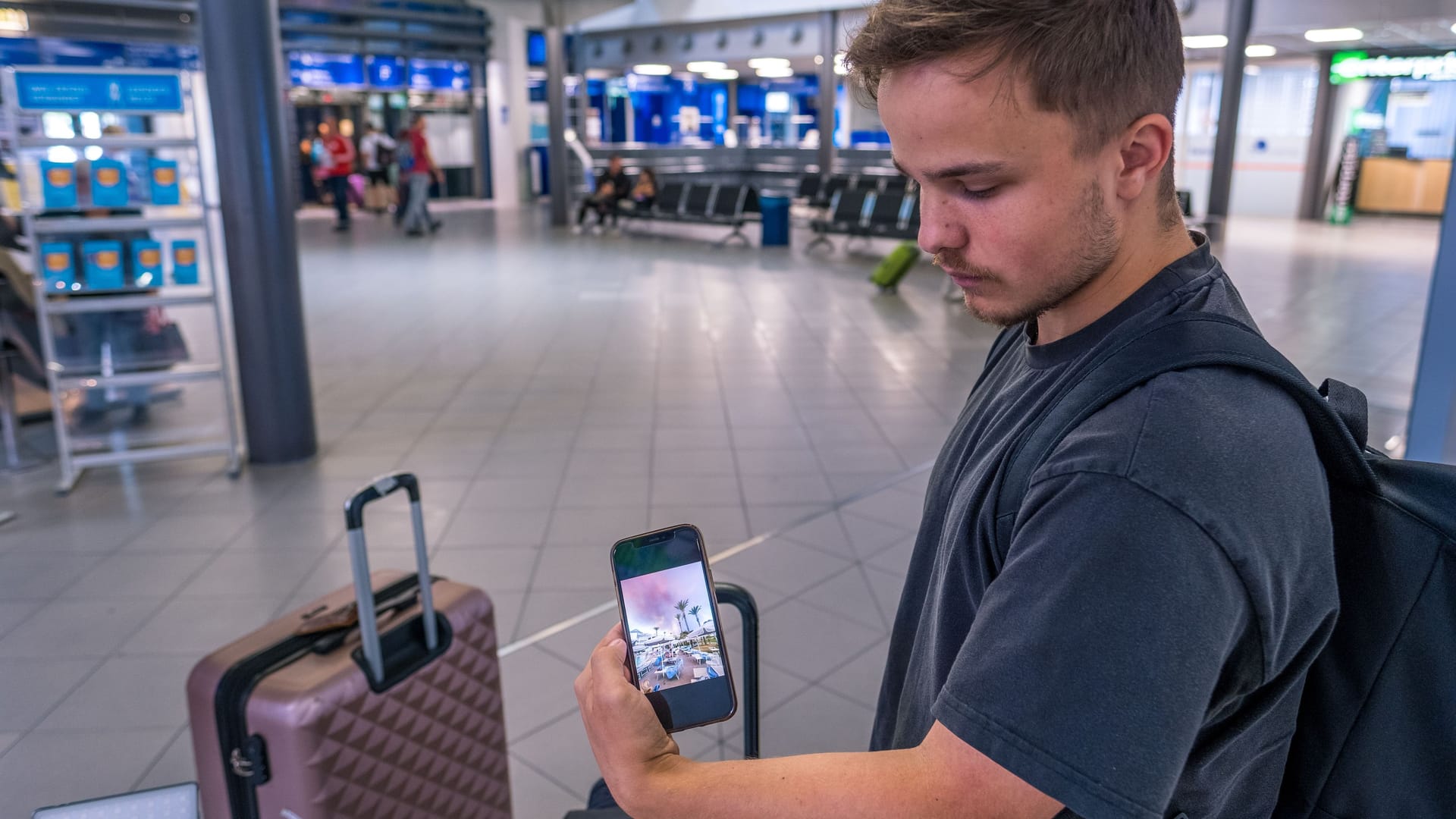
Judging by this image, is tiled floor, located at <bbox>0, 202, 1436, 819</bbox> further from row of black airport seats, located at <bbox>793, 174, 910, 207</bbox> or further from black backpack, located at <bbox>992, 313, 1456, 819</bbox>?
row of black airport seats, located at <bbox>793, 174, 910, 207</bbox>

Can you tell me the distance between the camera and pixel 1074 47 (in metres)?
0.81

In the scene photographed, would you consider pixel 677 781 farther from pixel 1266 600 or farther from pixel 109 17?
pixel 109 17

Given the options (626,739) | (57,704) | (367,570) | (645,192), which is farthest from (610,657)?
(645,192)

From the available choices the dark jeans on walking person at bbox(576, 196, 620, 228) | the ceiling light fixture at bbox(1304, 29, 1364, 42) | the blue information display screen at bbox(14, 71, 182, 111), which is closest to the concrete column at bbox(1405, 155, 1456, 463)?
the blue information display screen at bbox(14, 71, 182, 111)

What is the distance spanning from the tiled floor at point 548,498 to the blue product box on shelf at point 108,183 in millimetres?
1353

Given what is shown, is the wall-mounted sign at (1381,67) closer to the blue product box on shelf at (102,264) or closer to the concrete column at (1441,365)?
the concrete column at (1441,365)

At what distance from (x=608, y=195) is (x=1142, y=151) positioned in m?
17.0

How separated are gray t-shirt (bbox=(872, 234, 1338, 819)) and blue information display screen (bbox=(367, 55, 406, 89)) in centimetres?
2373

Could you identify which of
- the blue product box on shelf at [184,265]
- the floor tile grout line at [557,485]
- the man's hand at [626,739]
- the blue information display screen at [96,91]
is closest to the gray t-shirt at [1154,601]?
the man's hand at [626,739]

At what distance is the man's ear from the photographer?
85 cm

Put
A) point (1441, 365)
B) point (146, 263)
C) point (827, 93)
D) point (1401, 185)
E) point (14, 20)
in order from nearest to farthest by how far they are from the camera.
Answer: point (1441, 365) < point (146, 263) < point (14, 20) < point (827, 93) < point (1401, 185)

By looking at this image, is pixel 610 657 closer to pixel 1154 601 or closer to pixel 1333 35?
pixel 1154 601

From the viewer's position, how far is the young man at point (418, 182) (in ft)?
53.2

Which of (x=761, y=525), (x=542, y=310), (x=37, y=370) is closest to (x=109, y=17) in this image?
(x=542, y=310)
